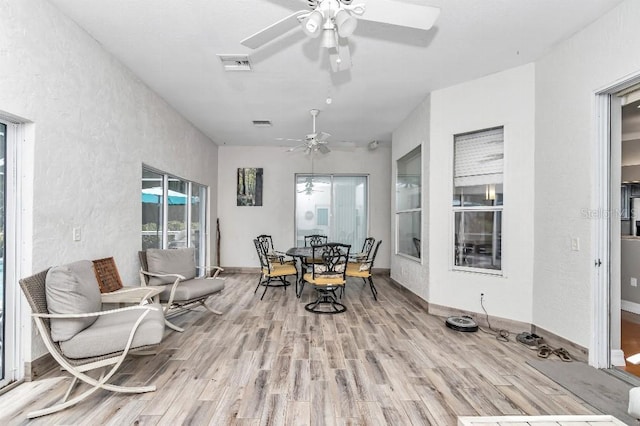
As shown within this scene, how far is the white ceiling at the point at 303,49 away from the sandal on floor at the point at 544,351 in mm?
2999

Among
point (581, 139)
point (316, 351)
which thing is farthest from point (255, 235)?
point (581, 139)

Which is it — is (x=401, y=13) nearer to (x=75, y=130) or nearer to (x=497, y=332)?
(x=75, y=130)

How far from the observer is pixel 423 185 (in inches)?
180

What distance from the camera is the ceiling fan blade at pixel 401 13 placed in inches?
73.8

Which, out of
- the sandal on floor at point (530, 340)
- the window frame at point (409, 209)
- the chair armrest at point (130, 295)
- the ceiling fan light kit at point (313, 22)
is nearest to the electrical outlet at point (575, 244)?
the sandal on floor at point (530, 340)

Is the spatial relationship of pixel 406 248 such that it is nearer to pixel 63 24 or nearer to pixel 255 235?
pixel 255 235

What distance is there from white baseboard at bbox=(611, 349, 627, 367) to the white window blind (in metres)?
1.95

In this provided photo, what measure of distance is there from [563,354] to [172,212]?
5420 millimetres

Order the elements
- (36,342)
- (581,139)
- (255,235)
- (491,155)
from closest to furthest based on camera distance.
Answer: (36,342) → (581,139) → (491,155) → (255,235)

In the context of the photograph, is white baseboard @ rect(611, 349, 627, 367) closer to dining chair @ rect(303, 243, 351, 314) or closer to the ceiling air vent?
dining chair @ rect(303, 243, 351, 314)

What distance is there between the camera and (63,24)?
2.71m

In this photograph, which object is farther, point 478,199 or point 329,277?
point 329,277

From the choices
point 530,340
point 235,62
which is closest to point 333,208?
point 235,62

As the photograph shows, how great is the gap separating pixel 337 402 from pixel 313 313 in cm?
216
